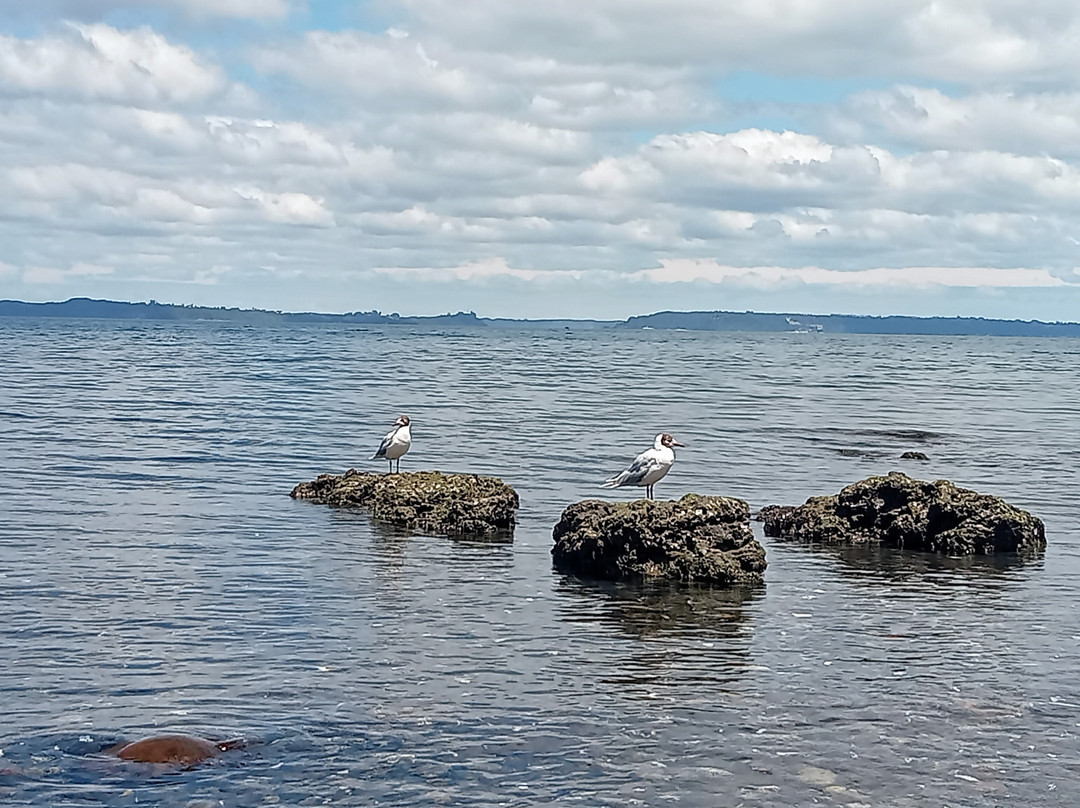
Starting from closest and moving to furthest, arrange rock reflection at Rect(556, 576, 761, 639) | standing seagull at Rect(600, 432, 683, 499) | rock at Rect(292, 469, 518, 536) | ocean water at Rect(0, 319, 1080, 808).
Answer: ocean water at Rect(0, 319, 1080, 808), rock reflection at Rect(556, 576, 761, 639), rock at Rect(292, 469, 518, 536), standing seagull at Rect(600, 432, 683, 499)

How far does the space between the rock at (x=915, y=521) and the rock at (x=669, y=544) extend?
297 cm

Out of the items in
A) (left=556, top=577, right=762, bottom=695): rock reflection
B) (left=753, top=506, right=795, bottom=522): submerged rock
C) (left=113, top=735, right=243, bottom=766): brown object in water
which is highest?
(left=753, top=506, right=795, bottom=522): submerged rock

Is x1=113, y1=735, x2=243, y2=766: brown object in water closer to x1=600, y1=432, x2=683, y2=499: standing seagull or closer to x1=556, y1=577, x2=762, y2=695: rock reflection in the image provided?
x1=556, y1=577, x2=762, y2=695: rock reflection

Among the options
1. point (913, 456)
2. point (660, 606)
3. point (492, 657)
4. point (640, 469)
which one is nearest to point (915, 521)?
point (640, 469)

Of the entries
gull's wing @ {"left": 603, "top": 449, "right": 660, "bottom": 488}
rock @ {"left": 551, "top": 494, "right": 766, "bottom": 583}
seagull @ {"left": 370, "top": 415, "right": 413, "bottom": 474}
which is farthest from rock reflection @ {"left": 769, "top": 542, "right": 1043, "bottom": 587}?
seagull @ {"left": 370, "top": 415, "right": 413, "bottom": 474}

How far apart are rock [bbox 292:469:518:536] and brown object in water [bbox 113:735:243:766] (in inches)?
349

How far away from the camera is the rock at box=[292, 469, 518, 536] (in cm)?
1800

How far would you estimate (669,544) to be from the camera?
1472 cm

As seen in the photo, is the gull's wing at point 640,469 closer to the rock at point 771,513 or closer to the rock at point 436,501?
the rock at point 436,501

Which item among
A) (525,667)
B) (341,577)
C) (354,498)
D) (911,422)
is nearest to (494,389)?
(911,422)

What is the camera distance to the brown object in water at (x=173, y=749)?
8672 mm

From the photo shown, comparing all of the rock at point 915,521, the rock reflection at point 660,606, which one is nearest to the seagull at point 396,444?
the rock at point 915,521

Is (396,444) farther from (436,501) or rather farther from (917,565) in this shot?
(917,565)

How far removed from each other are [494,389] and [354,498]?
1237 inches
